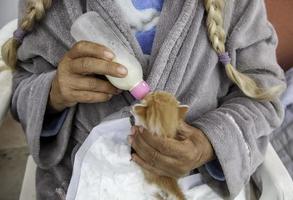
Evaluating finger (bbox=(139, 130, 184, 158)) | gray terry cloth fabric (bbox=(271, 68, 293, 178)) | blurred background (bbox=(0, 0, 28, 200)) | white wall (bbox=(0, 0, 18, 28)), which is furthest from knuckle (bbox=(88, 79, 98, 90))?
white wall (bbox=(0, 0, 18, 28))

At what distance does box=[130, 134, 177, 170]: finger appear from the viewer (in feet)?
2.19

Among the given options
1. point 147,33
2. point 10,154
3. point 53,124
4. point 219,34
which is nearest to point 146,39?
point 147,33

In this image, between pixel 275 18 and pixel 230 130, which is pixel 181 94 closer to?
pixel 230 130

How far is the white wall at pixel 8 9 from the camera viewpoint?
1555mm

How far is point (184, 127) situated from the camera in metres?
0.68

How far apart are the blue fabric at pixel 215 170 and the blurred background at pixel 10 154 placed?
715 mm

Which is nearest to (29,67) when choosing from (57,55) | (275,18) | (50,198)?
(57,55)

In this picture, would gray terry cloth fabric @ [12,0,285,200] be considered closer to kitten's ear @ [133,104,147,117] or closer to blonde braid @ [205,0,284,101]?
blonde braid @ [205,0,284,101]

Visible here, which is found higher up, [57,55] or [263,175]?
[57,55]

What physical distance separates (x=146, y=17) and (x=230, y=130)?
238mm

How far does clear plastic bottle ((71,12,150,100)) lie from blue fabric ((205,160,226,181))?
0.21m

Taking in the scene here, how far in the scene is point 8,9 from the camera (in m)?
1.57

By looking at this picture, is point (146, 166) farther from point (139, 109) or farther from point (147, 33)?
point (147, 33)

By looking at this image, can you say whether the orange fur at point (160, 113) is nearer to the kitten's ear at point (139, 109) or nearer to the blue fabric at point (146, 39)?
the kitten's ear at point (139, 109)
